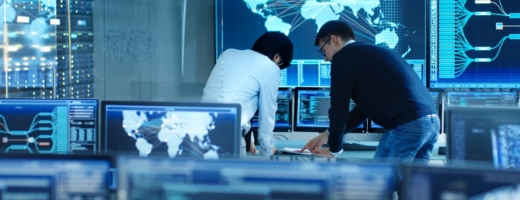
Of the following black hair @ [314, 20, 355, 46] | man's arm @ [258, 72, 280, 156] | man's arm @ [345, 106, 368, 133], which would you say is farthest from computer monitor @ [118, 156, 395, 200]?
man's arm @ [345, 106, 368, 133]

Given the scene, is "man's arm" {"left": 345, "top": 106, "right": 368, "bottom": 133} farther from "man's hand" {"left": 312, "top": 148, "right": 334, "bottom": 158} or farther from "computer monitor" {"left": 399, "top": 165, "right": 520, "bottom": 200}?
"computer monitor" {"left": 399, "top": 165, "right": 520, "bottom": 200}

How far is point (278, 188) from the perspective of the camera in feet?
4.31

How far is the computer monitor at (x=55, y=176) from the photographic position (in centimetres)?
140

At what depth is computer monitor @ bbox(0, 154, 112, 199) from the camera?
1.40 m

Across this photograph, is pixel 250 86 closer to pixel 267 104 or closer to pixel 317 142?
pixel 267 104

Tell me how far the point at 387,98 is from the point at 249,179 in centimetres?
180

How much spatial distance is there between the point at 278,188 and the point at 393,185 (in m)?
0.21

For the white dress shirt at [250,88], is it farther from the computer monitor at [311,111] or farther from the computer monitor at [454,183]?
the computer monitor at [454,183]

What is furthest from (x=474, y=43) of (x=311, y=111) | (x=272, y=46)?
(x=272, y=46)

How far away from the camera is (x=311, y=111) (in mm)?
4453

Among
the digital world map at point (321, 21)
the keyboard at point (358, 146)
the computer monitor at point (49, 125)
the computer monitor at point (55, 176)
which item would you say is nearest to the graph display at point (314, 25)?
the digital world map at point (321, 21)

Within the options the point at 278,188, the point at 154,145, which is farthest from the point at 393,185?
the point at 154,145

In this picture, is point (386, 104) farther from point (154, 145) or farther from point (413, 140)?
point (154, 145)

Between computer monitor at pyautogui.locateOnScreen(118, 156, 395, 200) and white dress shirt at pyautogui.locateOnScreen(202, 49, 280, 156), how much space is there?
172 cm
